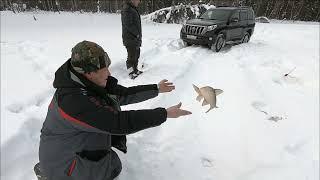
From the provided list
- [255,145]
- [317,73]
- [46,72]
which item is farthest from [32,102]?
[317,73]

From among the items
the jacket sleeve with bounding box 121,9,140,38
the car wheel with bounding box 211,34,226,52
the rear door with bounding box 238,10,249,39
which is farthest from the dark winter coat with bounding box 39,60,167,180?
the rear door with bounding box 238,10,249,39

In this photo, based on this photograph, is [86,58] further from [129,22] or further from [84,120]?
[129,22]

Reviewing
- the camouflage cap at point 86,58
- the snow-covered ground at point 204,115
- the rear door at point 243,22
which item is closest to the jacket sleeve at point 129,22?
the snow-covered ground at point 204,115

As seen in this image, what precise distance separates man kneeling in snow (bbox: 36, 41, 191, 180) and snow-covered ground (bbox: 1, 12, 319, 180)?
977 mm

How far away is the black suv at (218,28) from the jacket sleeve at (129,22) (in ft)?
12.9

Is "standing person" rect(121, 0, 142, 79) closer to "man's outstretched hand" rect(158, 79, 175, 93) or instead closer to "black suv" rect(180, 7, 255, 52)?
"man's outstretched hand" rect(158, 79, 175, 93)

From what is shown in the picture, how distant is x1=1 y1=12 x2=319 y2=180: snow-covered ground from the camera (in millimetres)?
3686

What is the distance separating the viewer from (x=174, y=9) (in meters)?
18.6

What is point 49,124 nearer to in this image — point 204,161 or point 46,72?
point 204,161

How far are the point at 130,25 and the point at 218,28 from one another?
4.53 m

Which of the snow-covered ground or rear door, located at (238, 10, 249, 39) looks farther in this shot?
rear door, located at (238, 10, 249, 39)

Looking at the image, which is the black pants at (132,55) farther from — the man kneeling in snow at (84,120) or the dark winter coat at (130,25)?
the man kneeling in snow at (84,120)

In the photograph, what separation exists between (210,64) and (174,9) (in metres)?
11.4

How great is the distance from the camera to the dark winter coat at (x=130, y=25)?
20.9ft
